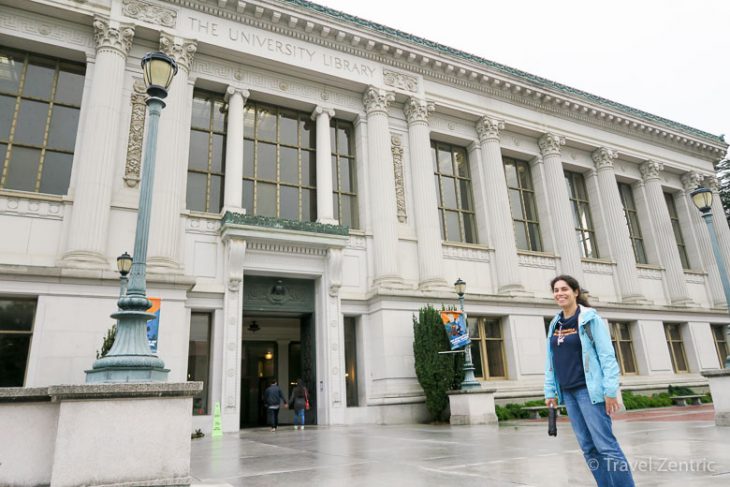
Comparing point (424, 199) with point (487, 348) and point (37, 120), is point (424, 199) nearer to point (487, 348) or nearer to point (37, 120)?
point (487, 348)

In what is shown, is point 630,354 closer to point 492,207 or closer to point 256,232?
point 492,207

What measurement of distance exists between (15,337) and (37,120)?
295 inches

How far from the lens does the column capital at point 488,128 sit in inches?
940

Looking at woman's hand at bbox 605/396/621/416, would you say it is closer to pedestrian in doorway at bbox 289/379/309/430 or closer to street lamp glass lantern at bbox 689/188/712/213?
street lamp glass lantern at bbox 689/188/712/213

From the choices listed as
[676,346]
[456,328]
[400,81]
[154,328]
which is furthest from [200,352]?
[676,346]

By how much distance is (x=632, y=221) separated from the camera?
29.0 meters

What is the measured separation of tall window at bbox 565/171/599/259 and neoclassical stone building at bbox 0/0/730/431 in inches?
4.4

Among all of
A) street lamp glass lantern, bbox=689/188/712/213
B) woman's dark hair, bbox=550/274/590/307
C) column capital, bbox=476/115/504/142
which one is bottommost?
woman's dark hair, bbox=550/274/590/307

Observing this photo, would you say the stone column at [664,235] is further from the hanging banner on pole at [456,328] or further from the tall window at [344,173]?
the tall window at [344,173]

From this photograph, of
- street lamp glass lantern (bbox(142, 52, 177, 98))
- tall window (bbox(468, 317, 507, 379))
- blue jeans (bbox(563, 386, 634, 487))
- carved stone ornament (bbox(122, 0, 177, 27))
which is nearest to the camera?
blue jeans (bbox(563, 386, 634, 487))

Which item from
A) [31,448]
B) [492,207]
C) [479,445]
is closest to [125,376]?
[31,448]

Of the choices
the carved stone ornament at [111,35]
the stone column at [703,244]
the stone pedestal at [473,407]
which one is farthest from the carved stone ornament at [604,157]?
the carved stone ornament at [111,35]

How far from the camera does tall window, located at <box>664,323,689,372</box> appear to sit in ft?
85.3

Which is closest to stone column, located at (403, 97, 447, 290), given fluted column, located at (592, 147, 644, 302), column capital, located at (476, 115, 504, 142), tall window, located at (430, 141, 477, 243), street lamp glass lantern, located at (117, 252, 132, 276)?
tall window, located at (430, 141, 477, 243)
